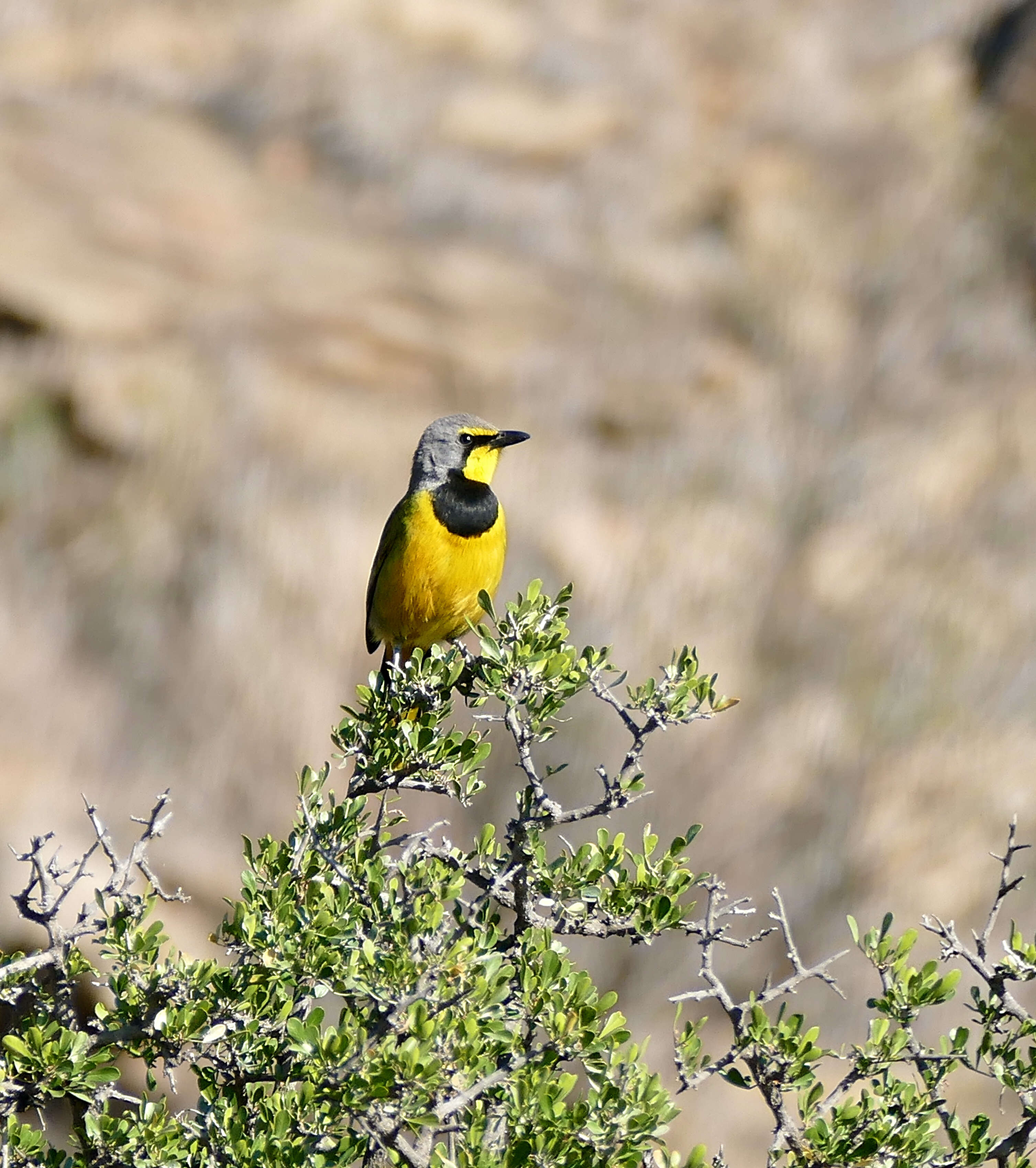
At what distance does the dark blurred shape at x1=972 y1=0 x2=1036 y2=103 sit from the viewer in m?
12.5

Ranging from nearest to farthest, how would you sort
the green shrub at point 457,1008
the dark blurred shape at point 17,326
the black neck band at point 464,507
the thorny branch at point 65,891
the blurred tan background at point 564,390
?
the green shrub at point 457,1008 → the thorny branch at point 65,891 → the black neck band at point 464,507 → the blurred tan background at point 564,390 → the dark blurred shape at point 17,326

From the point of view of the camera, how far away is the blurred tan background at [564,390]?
924 cm

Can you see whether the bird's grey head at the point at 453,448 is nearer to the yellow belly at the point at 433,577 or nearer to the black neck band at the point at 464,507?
the black neck band at the point at 464,507

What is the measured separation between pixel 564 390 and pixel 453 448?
655 cm

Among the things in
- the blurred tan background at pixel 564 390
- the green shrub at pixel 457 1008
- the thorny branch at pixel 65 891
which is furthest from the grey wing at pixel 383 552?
the blurred tan background at pixel 564 390

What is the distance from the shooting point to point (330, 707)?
32.3 ft

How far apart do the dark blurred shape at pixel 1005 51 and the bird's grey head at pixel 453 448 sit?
924 centimetres

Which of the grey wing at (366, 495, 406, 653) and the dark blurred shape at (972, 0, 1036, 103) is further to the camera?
the dark blurred shape at (972, 0, 1036, 103)

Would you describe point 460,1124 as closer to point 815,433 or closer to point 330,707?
point 330,707

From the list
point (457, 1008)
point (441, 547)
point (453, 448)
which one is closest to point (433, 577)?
point (441, 547)

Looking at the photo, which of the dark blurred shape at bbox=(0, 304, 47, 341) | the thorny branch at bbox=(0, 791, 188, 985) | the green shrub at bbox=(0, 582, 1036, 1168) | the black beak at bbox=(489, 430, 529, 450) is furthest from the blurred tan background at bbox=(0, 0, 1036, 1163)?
the thorny branch at bbox=(0, 791, 188, 985)

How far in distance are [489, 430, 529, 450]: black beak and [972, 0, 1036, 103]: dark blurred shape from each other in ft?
30.2

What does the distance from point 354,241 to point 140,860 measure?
10.7 meters

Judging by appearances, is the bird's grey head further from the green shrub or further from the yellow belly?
the green shrub
